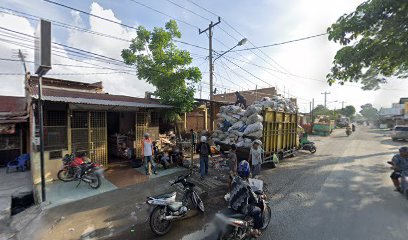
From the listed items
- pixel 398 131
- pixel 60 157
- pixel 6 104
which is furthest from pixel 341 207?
pixel 398 131

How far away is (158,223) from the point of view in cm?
385

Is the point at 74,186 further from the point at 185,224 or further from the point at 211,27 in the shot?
the point at 211,27

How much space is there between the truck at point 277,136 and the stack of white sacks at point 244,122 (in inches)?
9.8

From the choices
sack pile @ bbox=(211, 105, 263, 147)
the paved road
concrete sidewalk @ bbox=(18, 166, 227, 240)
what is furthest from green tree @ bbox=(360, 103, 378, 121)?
concrete sidewalk @ bbox=(18, 166, 227, 240)

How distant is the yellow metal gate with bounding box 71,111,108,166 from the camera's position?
7.62m

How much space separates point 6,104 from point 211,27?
13792 mm

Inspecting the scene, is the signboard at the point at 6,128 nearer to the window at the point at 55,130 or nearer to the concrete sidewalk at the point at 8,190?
the concrete sidewalk at the point at 8,190

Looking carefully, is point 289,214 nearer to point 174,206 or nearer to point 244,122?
point 174,206

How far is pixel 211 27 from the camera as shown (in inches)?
499

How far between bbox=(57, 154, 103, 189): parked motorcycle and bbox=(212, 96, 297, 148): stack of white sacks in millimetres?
5257

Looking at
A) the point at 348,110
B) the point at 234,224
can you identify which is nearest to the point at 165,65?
the point at 234,224

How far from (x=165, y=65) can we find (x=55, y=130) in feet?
19.6

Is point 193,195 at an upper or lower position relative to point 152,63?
lower

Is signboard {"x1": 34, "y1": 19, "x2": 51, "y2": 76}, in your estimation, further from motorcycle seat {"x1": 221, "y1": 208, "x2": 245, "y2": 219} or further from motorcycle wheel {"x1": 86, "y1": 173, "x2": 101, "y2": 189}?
motorcycle seat {"x1": 221, "y1": 208, "x2": 245, "y2": 219}
